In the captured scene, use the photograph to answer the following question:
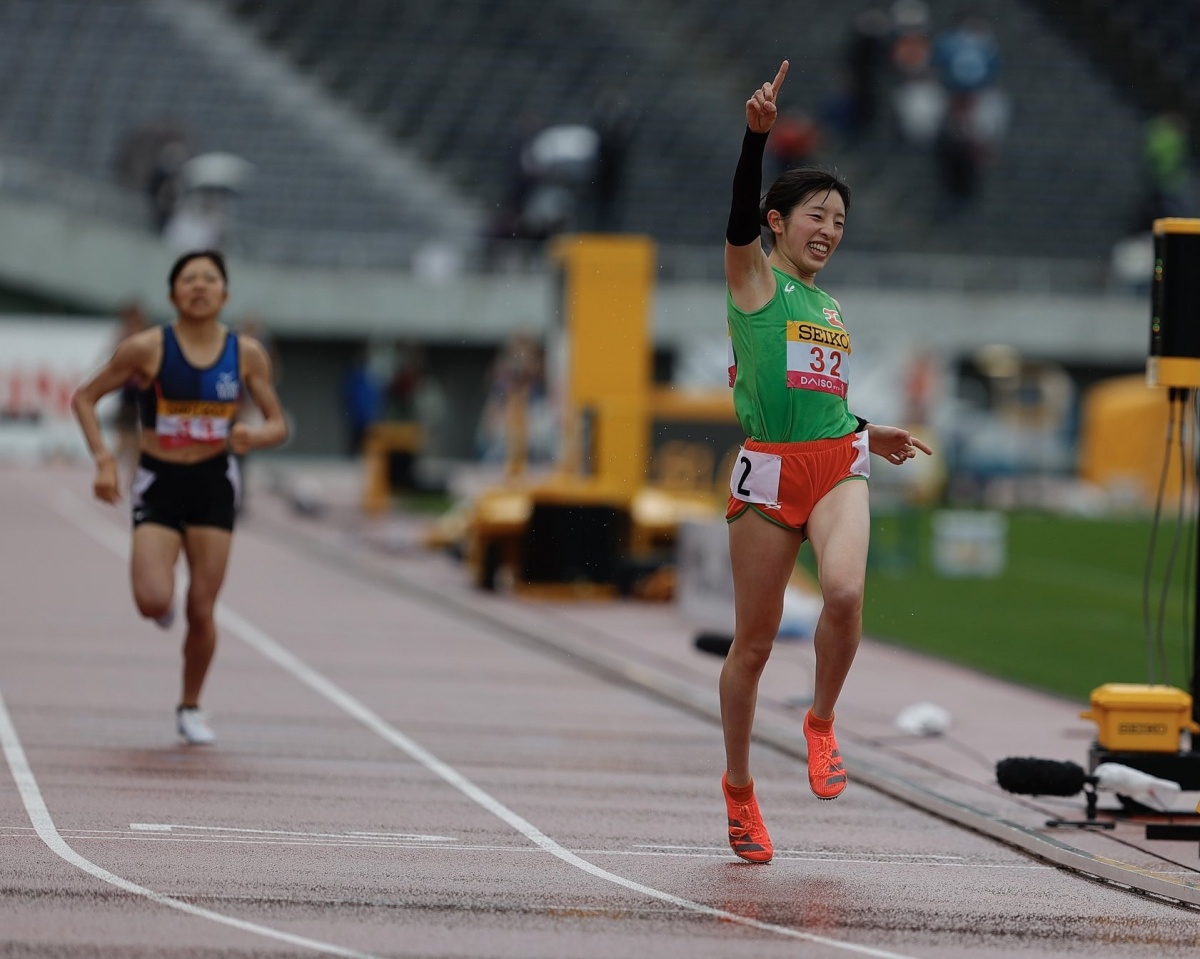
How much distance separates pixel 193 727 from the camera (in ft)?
32.6

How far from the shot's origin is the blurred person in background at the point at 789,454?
724cm

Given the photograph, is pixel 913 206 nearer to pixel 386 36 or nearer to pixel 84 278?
pixel 386 36

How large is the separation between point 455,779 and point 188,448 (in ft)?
6.38

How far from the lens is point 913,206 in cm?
4006

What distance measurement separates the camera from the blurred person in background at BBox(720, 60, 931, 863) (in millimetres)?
7238

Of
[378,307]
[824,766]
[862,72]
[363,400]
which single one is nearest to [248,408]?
[363,400]

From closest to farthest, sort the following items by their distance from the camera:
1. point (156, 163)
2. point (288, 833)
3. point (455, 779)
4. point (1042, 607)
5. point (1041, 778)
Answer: point (288, 833), point (1041, 778), point (455, 779), point (1042, 607), point (156, 163)

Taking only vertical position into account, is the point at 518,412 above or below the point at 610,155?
below

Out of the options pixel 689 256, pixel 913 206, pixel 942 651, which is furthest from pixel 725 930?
pixel 913 206

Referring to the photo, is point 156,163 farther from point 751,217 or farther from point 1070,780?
point 751,217

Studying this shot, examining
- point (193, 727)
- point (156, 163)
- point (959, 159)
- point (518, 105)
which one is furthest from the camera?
point (518, 105)

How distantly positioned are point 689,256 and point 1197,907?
98.1 ft

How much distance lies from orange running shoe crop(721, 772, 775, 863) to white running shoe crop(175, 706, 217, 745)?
3246 millimetres

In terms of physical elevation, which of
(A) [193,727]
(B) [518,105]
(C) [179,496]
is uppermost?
(B) [518,105]
